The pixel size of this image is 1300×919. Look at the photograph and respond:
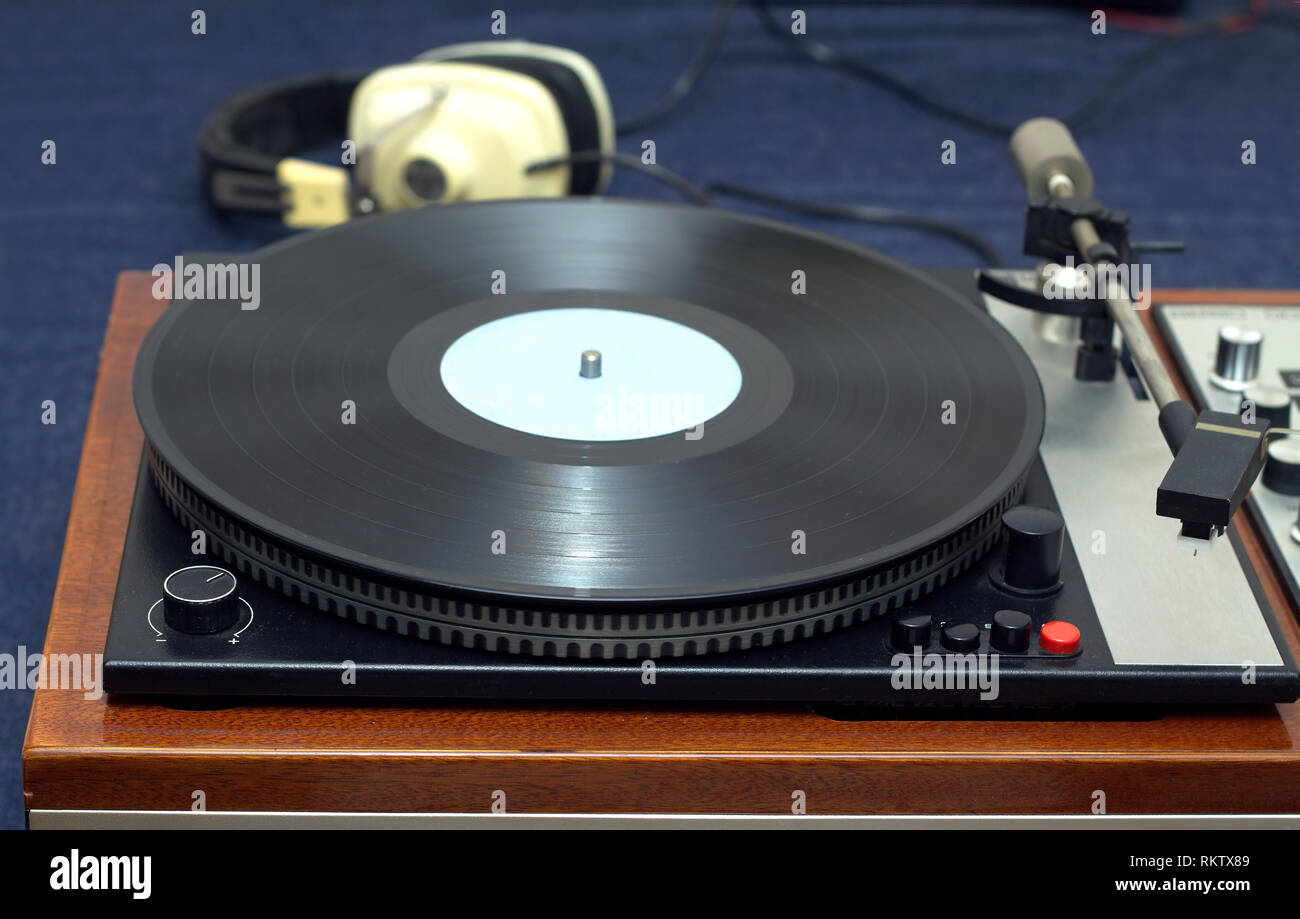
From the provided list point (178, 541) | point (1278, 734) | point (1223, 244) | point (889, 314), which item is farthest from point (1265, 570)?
point (1223, 244)

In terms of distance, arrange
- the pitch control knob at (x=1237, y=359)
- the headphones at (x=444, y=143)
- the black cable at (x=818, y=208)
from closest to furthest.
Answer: the pitch control knob at (x=1237, y=359) → the headphones at (x=444, y=143) → the black cable at (x=818, y=208)

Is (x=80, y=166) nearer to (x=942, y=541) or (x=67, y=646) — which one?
(x=67, y=646)

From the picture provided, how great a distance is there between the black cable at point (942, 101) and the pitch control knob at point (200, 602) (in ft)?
4.27

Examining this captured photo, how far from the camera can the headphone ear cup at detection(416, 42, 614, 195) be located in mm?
1517

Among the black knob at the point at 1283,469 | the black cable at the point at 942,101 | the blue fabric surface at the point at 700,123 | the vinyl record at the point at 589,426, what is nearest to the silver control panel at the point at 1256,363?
the black knob at the point at 1283,469

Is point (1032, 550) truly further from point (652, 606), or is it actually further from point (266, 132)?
point (266, 132)

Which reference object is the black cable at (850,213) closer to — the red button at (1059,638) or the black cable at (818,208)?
the black cable at (818,208)

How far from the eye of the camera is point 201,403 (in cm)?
88

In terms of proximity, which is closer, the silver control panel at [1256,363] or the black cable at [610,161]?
the silver control panel at [1256,363]

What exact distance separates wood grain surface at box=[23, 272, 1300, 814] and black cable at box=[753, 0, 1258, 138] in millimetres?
1198

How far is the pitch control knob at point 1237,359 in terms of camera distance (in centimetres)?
103

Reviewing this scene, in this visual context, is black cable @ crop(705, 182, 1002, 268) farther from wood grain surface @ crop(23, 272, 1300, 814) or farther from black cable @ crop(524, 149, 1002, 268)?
wood grain surface @ crop(23, 272, 1300, 814)

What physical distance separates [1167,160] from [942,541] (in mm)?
1220

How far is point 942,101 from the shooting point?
6.48ft
